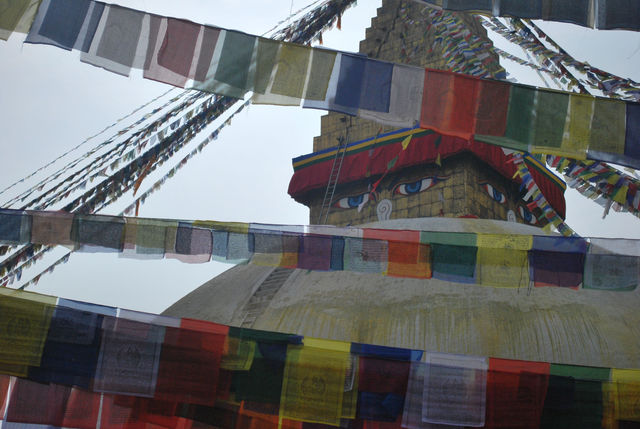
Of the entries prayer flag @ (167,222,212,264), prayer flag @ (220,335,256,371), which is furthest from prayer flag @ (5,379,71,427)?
prayer flag @ (167,222,212,264)

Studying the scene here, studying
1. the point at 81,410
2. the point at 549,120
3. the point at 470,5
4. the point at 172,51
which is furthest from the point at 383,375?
the point at 470,5

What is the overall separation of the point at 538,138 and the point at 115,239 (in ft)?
11.7

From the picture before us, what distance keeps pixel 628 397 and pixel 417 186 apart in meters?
5.96

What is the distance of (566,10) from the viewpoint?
643 cm

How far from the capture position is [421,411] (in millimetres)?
5160

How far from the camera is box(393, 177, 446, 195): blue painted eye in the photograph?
10.7 m

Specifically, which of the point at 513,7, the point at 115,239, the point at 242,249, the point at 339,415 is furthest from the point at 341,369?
the point at 513,7

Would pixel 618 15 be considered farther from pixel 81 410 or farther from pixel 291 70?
pixel 81 410

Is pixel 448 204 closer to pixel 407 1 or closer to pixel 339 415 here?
pixel 407 1

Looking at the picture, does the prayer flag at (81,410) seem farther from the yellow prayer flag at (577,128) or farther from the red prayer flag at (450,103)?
the yellow prayer flag at (577,128)

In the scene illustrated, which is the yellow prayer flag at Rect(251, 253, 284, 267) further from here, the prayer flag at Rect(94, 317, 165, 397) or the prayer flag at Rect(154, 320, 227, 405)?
the prayer flag at Rect(94, 317, 165, 397)

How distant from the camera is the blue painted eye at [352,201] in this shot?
439 inches

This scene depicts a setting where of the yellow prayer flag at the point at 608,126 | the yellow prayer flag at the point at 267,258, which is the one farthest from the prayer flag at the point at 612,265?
the yellow prayer flag at the point at 267,258

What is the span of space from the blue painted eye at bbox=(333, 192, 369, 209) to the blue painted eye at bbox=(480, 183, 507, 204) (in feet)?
5.91
